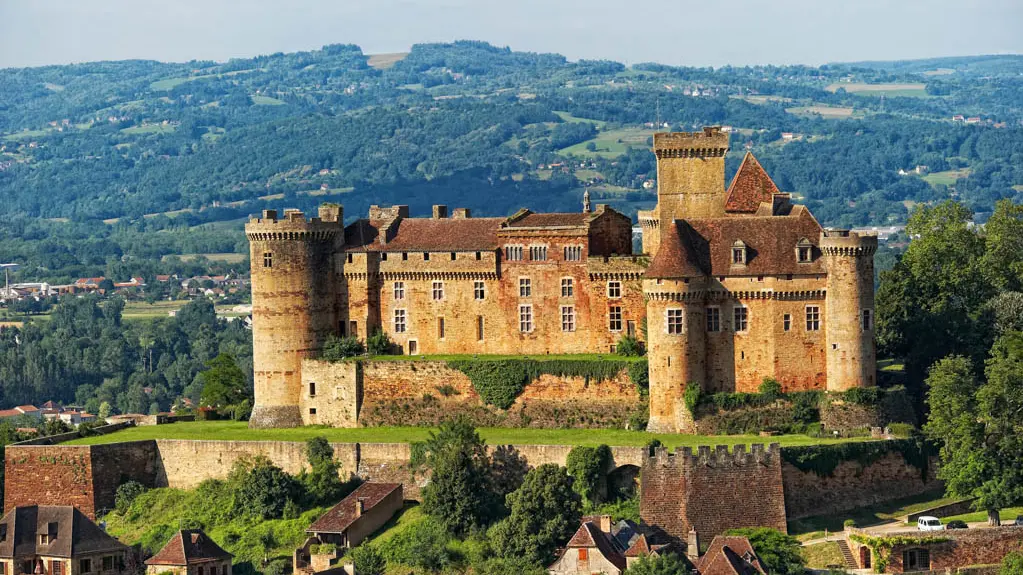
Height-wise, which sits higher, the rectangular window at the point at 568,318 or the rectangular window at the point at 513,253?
the rectangular window at the point at 513,253

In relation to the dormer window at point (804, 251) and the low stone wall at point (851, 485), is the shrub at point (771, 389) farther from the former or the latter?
the low stone wall at point (851, 485)

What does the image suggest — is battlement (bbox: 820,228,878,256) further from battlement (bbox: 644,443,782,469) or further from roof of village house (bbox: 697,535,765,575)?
roof of village house (bbox: 697,535,765,575)

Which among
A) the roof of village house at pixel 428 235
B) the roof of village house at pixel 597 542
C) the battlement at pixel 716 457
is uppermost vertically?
the roof of village house at pixel 428 235

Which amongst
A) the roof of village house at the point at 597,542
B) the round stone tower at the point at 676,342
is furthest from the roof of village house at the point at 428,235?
the roof of village house at the point at 597,542

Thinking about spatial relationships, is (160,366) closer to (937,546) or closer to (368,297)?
(368,297)

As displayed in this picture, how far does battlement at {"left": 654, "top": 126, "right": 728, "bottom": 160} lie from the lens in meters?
73.8

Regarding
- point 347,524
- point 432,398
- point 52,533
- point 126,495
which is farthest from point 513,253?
point 52,533

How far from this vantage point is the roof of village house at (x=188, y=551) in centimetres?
6562

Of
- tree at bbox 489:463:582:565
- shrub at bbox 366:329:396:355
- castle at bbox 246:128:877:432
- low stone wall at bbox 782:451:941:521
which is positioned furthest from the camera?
shrub at bbox 366:329:396:355

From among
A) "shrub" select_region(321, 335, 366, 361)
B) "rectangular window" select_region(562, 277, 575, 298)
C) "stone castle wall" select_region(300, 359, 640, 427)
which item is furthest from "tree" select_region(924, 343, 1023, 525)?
"shrub" select_region(321, 335, 366, 361)

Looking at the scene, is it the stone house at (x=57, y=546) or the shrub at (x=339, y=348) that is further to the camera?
the shrub at (x=339, y=348)

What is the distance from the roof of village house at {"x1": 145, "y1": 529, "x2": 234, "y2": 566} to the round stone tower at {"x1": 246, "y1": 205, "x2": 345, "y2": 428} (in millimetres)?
9984

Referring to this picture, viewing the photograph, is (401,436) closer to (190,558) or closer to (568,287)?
(568,287)

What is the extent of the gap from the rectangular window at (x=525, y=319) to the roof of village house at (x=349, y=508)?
8.82 meters
